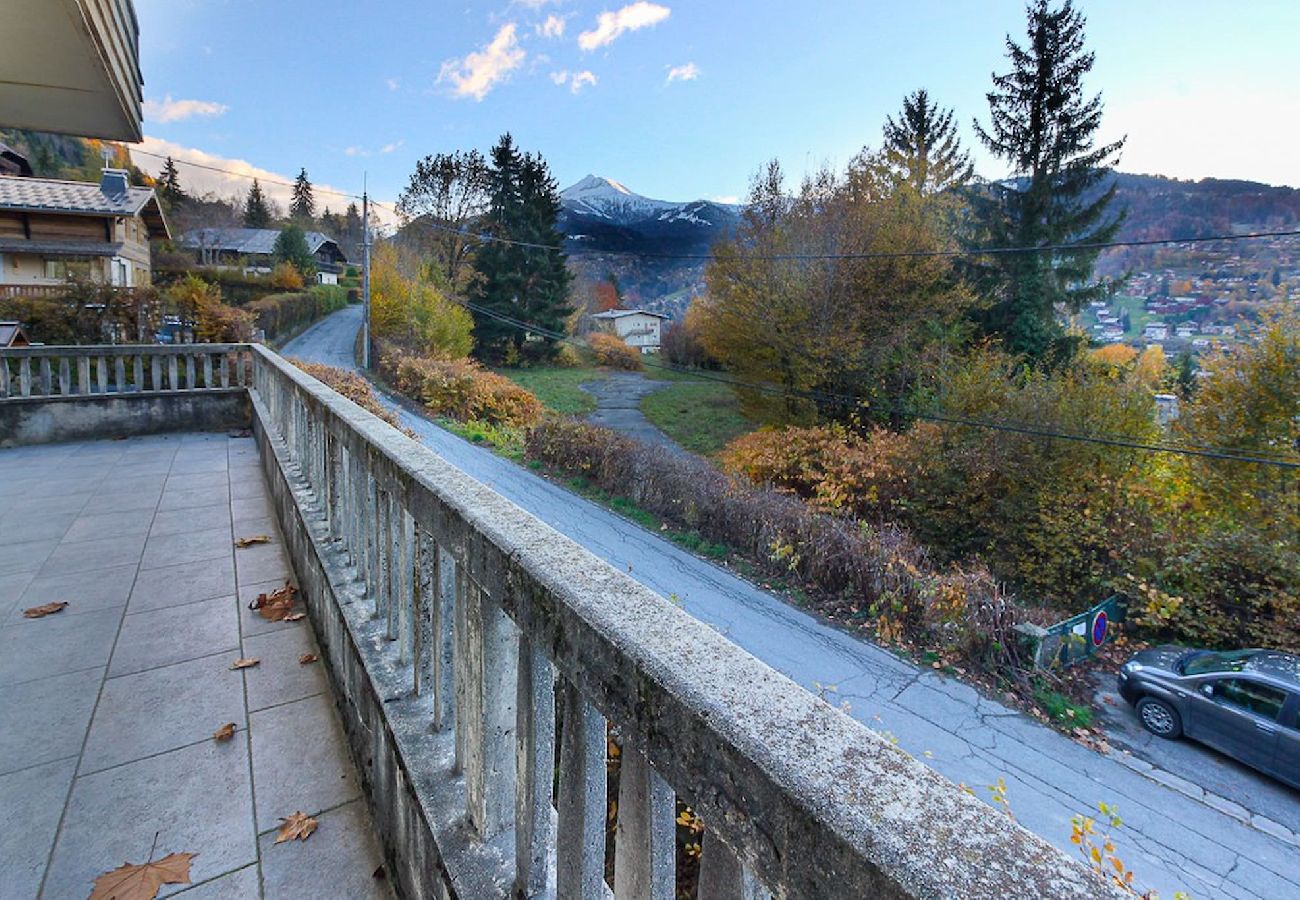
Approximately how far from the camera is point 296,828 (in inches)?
68.4

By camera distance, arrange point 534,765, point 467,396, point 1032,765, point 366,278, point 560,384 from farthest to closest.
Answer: point 560,384, point 366,278, point 467,396, point 1032,765, point 534,765

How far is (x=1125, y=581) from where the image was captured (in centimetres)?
970

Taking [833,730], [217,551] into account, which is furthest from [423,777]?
[217,551]

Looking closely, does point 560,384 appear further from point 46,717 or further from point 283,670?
point 46,717

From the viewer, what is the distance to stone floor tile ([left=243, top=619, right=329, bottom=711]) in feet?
7.58

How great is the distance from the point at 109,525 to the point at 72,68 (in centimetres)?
260

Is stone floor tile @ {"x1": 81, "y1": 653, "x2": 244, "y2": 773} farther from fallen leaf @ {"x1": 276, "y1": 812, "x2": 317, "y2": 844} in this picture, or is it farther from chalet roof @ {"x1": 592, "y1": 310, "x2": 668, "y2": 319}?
chalet roof @ {"x1": 592, "y1": 310, "x2": 668, "y2": 319}

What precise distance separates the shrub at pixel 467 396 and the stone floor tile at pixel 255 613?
613 inches

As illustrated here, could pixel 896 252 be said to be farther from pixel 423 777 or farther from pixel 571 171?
pixel 571 171

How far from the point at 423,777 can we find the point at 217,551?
2.98 meters

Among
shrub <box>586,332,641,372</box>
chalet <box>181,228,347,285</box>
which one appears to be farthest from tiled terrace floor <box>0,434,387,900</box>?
chalet <box>181,228,347,285</box>

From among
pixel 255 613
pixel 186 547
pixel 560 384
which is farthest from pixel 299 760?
pixel 560 384

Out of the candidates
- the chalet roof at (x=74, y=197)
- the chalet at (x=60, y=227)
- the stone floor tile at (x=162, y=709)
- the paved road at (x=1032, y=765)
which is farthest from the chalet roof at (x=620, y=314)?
the stone floor tile at (x=162, y=709)

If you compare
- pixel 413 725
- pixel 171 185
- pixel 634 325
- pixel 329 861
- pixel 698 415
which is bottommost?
pixel 698 415
